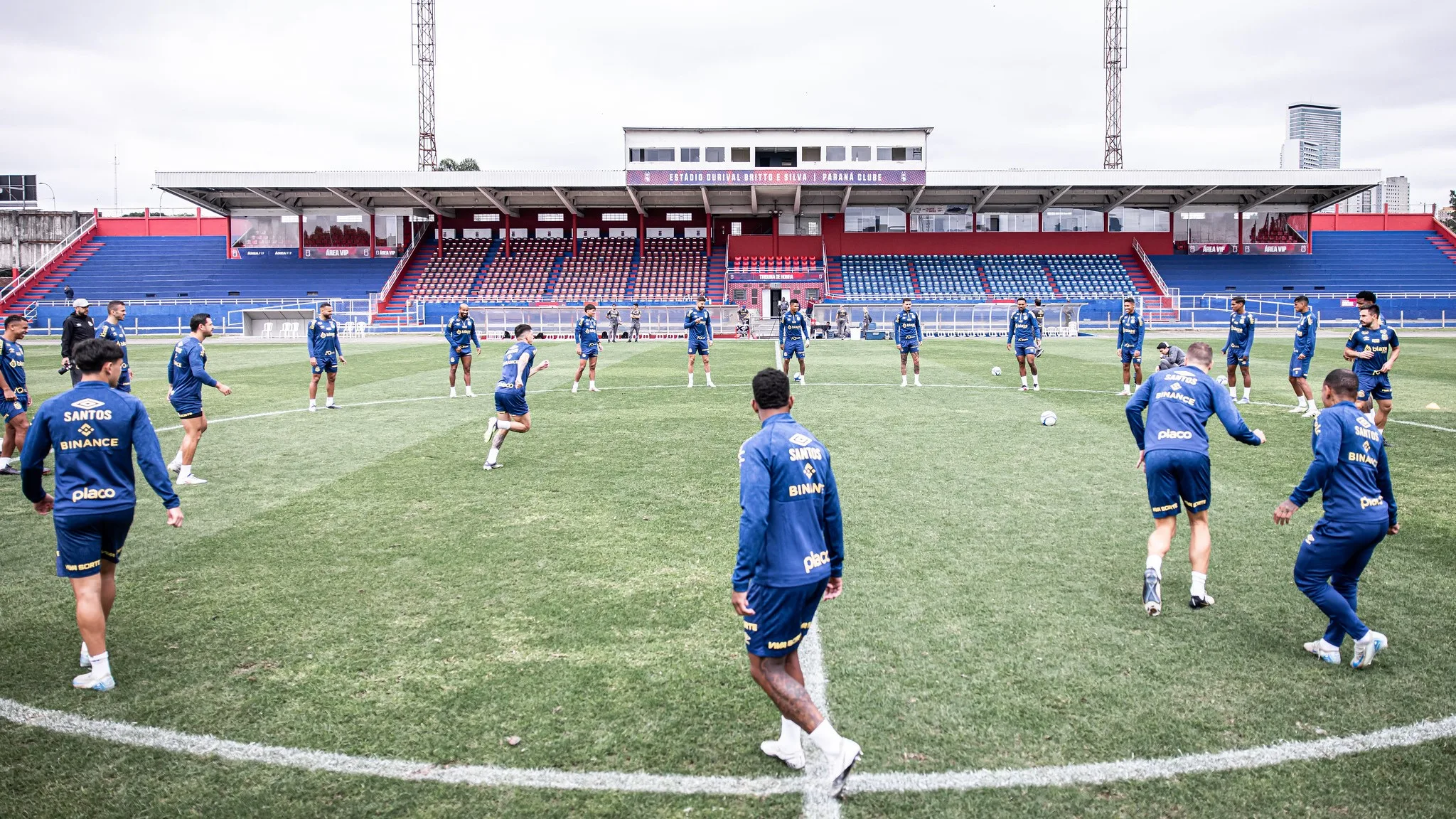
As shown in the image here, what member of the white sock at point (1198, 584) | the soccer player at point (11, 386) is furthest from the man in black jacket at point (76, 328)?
the white sock at point (1198, 584)

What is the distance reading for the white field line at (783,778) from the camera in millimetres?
4078

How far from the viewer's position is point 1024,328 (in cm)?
1919

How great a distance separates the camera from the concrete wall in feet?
208

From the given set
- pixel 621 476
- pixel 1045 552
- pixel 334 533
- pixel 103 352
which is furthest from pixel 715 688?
pixel 621 476

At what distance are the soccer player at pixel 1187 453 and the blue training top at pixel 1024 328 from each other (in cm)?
1296

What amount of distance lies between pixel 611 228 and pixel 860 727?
2351 inches

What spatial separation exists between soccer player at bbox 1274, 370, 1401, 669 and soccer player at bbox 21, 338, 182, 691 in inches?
275

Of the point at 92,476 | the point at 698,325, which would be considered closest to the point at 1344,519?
the point at 92,476

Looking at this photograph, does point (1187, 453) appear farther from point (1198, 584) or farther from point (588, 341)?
point (588, 341)

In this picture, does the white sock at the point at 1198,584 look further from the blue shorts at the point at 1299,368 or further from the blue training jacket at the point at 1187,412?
the blue shorts at the point at 1299,368

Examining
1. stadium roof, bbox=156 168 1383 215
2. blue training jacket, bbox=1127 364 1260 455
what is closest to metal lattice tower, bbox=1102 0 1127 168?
stadium roof, bbox=156 168 1383 215

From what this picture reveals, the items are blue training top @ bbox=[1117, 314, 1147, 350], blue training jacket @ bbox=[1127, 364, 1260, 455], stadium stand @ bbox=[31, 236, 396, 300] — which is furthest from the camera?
stadium stand @ bbox=[31, 236, 396, 300]

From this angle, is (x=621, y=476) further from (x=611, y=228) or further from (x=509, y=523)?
(x=611, y=228)

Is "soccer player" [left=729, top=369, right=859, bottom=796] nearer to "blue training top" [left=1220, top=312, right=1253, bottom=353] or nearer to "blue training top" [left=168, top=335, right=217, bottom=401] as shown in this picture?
"blue training top" [left=168, top=335, right=217, bottom=401]
